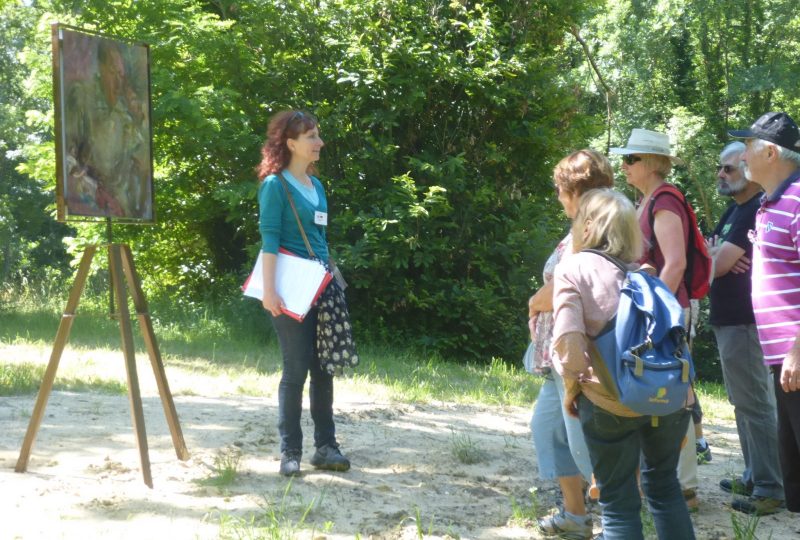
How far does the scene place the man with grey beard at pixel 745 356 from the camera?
4.77 m

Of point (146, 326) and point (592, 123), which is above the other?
point (592, 123)

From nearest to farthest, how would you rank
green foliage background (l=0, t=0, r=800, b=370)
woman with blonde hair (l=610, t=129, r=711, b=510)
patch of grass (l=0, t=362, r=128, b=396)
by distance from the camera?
woman with blonde hair (l=610, t=129, r=711, b=510), patch of grass (l=0, t=362, r=128, b=396), green foliage background (l=0, t=0, r=800, b=370)

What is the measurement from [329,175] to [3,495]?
9171 mm

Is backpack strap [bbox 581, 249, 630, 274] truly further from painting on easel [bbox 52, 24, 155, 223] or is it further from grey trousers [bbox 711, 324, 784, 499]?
painting on easel [bbox 52, 24, 155, 223]

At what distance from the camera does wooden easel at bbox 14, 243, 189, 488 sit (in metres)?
4.67

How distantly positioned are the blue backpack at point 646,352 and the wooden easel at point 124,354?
8.36 feet

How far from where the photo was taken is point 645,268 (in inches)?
133

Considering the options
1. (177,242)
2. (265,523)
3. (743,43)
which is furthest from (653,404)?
(743,43)

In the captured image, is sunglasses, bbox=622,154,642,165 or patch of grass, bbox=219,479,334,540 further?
sunglasses, bbox=622,154,642,165

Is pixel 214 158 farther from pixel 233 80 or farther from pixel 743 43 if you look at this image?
pixel 743 43

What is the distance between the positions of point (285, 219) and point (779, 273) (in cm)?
250

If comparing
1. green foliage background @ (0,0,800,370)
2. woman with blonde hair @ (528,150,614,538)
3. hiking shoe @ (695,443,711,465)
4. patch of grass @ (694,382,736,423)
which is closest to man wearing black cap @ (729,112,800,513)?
woman with blonde hair @ (528,150,614,538)

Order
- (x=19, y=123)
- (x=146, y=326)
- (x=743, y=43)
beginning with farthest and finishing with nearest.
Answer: (x=743, y=43) < (x=19, y=123) < (x=146, y=326)

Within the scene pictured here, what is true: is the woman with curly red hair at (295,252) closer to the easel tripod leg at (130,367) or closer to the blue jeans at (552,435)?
the easel tripod leg at (130,367)
